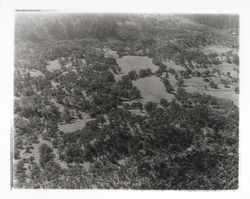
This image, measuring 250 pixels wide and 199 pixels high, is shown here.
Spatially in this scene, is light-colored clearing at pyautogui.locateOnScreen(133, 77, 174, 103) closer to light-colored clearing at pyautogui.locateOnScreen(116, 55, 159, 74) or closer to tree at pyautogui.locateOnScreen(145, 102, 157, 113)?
tree at pyautogui.locateOnScreen(145, 102, 157, 113)

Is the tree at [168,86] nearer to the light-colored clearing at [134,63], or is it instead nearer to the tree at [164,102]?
the tree at [164,102]

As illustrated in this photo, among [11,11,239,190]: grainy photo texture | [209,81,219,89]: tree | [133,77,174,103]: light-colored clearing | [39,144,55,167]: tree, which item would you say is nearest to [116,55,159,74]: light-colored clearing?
[11,11,239,190]: grainy photo texture

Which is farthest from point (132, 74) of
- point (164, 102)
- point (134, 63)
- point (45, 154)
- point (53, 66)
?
point (45, 154)

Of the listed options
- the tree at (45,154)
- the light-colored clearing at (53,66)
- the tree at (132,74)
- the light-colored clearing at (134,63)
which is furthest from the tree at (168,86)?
the tree at (45,154)

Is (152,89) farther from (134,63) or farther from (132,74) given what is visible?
(134,63)

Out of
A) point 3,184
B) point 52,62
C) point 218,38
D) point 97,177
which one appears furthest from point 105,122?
point 218,38

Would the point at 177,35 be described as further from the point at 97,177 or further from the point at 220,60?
the point at 97,177
